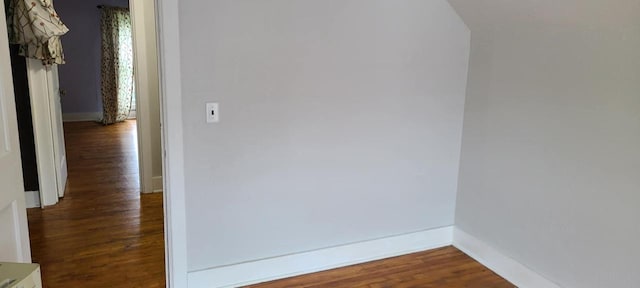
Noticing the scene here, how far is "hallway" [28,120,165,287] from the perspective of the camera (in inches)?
A: 103

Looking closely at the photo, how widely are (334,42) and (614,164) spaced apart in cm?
151

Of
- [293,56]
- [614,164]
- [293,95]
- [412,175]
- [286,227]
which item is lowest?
[286,227]

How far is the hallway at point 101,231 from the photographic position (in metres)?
2.61

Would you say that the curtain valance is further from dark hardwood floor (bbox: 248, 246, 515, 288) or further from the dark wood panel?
dark hardwood floor (bbox: 248, 246, 515, 288)

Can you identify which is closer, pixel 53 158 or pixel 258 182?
pixel 258 182

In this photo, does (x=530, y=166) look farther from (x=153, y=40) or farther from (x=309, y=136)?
(x=153, y=40)

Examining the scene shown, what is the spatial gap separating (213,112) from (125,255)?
1298 millimetres

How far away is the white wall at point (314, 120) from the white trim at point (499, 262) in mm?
297

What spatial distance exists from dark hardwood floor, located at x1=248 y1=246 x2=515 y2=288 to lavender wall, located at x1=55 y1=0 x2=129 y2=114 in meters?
6.63

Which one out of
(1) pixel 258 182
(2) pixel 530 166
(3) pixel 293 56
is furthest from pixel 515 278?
(3) pixel 293 56

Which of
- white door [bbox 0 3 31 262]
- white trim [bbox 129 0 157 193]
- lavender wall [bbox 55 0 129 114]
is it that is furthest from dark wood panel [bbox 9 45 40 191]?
lavender wall [bbox 55 0 129 114]

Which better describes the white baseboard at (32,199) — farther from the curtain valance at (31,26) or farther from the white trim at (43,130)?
the curtain valance at (31,26)

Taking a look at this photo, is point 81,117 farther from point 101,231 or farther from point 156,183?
point 101,231

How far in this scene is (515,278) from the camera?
8.57 ft
